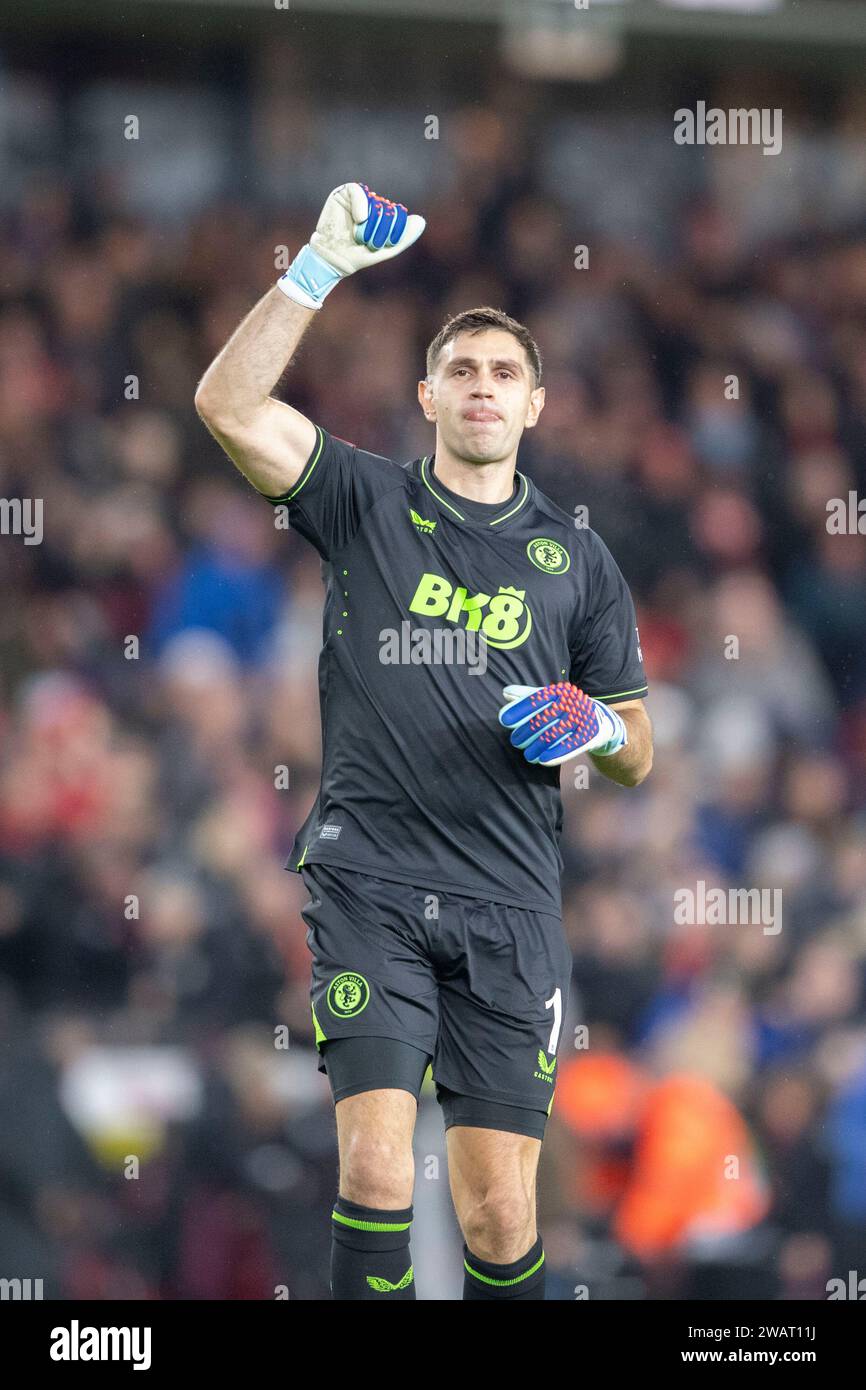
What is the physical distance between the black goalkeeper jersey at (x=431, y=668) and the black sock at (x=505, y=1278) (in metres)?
0.81

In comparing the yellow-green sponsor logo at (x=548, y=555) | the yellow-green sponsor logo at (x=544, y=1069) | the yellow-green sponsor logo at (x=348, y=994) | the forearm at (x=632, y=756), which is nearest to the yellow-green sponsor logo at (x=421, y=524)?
the yellow-green sponsor logo at (x=548, y=555)

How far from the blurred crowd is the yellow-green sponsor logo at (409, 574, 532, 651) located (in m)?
2.74

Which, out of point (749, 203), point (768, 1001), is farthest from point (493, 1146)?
point (749, 203)

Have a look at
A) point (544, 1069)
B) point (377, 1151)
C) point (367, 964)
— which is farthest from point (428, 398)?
point (377, 1151)

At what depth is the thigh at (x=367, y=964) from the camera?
3.81 m

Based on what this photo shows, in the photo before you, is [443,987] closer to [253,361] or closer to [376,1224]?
[376,1224]

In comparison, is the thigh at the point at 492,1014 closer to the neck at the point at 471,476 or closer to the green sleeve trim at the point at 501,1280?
the green sleeve trim at the point at 501,1280

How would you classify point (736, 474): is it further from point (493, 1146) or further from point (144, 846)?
point (493, 1146)

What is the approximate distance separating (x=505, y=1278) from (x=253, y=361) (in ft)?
6.96

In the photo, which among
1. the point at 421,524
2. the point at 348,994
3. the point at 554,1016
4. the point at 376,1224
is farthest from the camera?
the point at 421,524

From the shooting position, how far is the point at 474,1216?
160 inches

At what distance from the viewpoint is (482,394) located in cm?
423

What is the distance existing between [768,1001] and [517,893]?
3564 millimetres

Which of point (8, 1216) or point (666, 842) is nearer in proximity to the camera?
point (8, 1216)
